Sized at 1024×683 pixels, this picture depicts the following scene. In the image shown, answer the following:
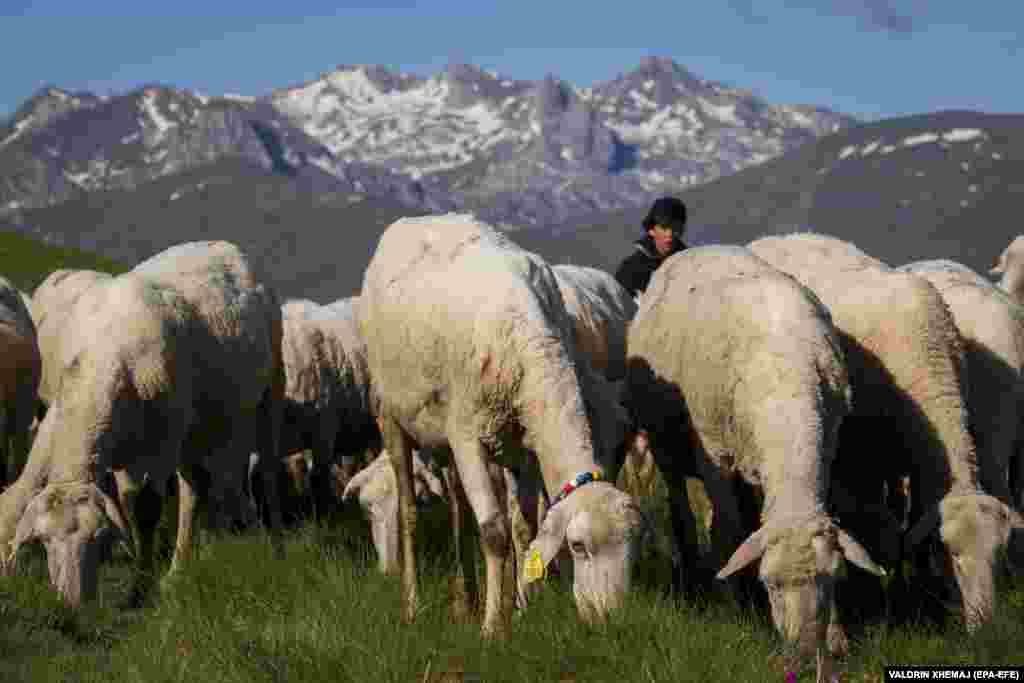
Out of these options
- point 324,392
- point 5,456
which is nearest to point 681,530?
point 324,392

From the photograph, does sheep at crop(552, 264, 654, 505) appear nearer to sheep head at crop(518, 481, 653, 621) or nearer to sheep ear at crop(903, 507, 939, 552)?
sheep ear at crop(903, 507, 939, 552)

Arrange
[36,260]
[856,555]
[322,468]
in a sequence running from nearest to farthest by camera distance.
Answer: [856,555]
[322,468]
[36,260]

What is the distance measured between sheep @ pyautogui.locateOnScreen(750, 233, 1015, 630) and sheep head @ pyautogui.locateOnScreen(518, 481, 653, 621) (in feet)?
7.53

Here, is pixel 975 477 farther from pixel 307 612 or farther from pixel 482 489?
pixel 307 612

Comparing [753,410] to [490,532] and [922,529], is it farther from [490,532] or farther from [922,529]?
[490,532]

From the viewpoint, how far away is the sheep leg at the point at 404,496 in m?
9.41

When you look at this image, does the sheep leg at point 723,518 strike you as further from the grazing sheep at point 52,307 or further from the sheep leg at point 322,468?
the grazing sheep at point 52,307

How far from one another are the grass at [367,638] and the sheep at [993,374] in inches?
80.2

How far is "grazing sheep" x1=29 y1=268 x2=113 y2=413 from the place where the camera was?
16.2 m

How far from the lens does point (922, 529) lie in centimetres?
855

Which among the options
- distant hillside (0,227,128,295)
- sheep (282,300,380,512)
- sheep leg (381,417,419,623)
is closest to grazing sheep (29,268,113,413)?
sheep (282,300,380,512)

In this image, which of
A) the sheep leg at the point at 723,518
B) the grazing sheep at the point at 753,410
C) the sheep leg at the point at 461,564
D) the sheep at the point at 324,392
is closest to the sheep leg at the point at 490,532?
the sheep leg at the point at 461,564

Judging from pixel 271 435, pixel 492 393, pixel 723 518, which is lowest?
pixel 271 435

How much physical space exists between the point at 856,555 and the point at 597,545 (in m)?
1.43
